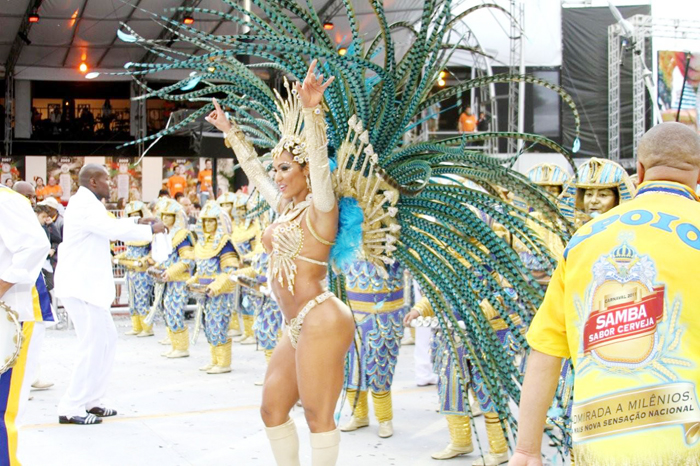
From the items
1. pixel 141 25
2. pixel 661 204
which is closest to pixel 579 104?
pixel 141 25

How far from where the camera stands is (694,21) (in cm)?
1563

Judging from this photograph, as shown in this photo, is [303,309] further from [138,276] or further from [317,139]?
[138,276]

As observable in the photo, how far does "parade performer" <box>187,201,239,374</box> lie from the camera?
791 cm

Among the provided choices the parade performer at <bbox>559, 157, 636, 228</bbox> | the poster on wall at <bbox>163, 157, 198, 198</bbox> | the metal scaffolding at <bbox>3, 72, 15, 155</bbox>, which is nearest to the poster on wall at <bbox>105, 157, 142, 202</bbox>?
the poster on wall at <bbox>163, 157, 198, 198</bbox>

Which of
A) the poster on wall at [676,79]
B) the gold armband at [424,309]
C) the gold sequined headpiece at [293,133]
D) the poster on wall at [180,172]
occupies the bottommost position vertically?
the gold armband at [424,309]

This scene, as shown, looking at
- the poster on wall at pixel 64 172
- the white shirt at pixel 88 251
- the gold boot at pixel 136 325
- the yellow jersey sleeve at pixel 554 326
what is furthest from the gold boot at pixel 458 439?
the poster on wall at pixel 64 172

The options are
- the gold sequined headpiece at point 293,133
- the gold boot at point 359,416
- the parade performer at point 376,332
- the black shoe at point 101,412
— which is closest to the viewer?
the gold sequined headpiece at point 293,133

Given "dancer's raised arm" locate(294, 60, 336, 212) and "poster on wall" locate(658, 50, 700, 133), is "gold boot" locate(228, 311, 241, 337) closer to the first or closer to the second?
"dancer's raised arm" locate(294, 60, 336, 212)

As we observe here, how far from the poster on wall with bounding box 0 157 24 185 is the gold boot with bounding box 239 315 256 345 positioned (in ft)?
35.7

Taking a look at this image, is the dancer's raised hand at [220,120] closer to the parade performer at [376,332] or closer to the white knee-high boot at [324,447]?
the white knee-high boot at [324,447]

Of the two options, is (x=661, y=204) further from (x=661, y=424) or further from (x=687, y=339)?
(x=661, y=424)

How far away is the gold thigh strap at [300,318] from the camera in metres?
3.61

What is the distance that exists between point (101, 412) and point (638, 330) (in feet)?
15.6

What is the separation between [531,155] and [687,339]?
1529cm
